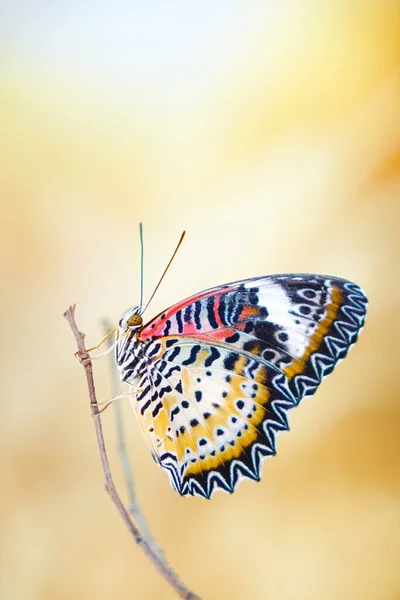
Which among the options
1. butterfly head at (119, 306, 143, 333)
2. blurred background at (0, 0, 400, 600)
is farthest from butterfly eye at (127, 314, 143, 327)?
blurred background at (0, 0, 400, 600)

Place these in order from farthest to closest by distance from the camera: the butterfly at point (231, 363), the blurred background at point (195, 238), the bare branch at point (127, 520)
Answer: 1. the blurred background at point (195, 238)
2. the butterfly at point (231, 363)
3. the bare branch at point (127, 520)

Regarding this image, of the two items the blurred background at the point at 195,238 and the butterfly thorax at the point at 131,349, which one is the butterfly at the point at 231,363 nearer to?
the butterfly thorax at the point at 131,349

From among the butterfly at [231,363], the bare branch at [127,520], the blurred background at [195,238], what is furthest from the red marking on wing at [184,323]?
the blurred background at [195,238]

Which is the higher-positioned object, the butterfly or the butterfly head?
the butterfly head

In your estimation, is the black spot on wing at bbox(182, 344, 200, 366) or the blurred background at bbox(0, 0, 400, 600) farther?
the blurred background at bbox(0, 0, 400, 600)

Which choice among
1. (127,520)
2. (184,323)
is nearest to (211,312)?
(184,323)

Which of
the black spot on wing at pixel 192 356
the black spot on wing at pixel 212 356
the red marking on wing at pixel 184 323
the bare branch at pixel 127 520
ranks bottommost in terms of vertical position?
the bare branch at pixel 127 520

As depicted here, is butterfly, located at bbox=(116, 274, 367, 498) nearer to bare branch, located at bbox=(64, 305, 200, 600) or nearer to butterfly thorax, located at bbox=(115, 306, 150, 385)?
butterfly thorax, located at bbox=(115, 306, 150, 385)
